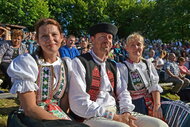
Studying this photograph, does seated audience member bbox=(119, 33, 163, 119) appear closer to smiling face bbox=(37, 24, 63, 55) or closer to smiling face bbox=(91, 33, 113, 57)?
smiling face bbox=(91, 33, 113, 57)

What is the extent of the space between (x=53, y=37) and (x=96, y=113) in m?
0.79

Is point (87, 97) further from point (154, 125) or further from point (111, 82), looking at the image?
point (154, 125)

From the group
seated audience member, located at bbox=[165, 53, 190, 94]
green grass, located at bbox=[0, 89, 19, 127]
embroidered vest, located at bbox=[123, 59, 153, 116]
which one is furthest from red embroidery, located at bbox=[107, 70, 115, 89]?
seated audience member, located at bbox=[165, 53, 190, 94]

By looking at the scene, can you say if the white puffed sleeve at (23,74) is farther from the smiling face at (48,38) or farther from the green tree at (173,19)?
the green tree at (173,19)

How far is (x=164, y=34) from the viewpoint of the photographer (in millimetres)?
25328

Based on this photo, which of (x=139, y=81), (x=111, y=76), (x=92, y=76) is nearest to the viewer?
(x=92, y=76)

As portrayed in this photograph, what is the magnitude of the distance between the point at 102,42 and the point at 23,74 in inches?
34.7

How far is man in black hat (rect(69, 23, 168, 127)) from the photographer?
2.22m

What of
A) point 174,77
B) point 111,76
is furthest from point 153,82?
point 174,77

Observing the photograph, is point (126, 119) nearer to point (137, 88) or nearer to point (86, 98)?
point (86, 98)

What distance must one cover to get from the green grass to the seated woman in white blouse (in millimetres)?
1764

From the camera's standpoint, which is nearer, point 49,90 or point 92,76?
point 49,90

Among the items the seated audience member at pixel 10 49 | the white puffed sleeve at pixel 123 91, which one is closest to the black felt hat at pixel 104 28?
the white puffed sleeve at pixel 123 91

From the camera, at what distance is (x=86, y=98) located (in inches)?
87.7
